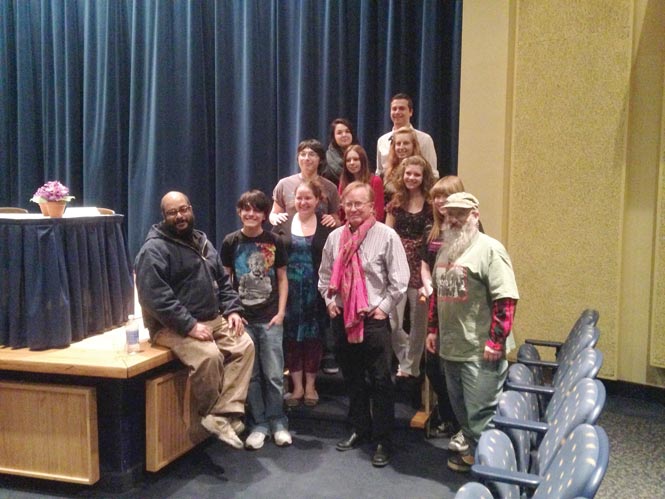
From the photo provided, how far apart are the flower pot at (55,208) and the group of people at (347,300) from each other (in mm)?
444

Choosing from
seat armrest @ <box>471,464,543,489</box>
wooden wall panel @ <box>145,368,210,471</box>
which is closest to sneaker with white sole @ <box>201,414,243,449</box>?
wooden wall panel @ <box>145,368,210,471</box>

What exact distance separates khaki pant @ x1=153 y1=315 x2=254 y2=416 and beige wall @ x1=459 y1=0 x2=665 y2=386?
188 centimetres

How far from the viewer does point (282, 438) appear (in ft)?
10.1

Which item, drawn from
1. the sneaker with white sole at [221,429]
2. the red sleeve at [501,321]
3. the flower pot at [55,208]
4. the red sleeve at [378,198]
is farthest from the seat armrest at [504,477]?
the flower pot at [55,208]

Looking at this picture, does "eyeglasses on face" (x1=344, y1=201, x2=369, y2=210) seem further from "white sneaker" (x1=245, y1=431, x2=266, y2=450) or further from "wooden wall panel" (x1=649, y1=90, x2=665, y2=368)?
"wooden wall panel" (x1=649, y1=90, x2=665, y2=368)

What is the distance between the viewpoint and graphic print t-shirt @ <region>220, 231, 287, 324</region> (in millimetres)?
3127

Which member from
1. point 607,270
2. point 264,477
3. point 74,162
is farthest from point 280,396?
point 74,162

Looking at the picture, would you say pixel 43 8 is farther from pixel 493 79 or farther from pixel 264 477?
pixel 264 477

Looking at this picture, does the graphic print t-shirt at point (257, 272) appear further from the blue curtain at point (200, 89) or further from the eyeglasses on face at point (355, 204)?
the blue curtain at point (200, 89)

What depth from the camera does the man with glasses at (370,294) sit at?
287 cm

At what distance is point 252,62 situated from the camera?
191 inches

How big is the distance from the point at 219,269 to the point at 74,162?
3.18 metres

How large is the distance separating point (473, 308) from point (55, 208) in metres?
1.92

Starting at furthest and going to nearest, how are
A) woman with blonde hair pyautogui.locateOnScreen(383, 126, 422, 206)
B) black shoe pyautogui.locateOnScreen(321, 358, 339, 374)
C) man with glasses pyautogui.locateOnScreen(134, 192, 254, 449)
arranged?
1. black shoe pyautogui.locateOnScreen(321, 358, 339, 374)
2. woman with blonde hair pyautogui.locateOnScreen(383, 126, 422, 206)
3. man with glasses pyautogui.locateOnScreen(134, 192, 254, 449)
